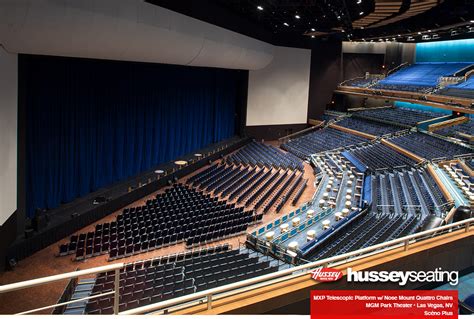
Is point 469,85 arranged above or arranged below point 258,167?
above

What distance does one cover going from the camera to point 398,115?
2336 centimetres

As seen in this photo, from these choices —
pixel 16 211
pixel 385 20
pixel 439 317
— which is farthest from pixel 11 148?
pixel 385 20

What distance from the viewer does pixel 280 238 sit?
8742 millimetres

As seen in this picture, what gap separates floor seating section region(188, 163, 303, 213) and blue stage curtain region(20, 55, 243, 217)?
2521mm

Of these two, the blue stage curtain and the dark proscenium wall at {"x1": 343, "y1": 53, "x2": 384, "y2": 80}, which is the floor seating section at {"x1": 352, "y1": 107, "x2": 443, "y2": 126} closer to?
the dark proscenium wall at {"x1": 343, "y1": 53, "x2": 384, "y2": 80}

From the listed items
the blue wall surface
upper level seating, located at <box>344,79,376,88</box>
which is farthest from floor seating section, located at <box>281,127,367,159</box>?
the blue wall surface

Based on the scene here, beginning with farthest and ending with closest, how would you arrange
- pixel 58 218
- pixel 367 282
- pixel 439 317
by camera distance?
pixel 58 218 < pixel 367 282 < pixel 439 317

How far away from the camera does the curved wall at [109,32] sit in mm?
7629

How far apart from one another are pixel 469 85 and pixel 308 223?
1503cm

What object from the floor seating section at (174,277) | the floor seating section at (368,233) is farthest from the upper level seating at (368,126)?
the floor seating section at (174,277)

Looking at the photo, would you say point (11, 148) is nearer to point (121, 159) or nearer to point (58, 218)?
point (58, 218)

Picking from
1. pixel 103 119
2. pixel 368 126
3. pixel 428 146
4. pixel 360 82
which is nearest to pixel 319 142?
pixel 368 126

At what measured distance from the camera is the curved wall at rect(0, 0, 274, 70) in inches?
300

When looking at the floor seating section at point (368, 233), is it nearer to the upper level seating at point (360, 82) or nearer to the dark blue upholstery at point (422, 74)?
the dark blue upholstery at point (422, 74)
